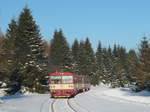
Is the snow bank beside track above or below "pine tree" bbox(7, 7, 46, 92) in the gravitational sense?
below

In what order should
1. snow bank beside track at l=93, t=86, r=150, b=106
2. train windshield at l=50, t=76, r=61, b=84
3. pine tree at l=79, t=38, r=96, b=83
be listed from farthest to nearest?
pine tree at l=79, t=38, r=96, b=83, train windshield at l=50, t=76, r=61, b=84, snow bank beside track at l=93, t=86, r=150, b=106

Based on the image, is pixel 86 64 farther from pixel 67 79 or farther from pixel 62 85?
pixel 62 85

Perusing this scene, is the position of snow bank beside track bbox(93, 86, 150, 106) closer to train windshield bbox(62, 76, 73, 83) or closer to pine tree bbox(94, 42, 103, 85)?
train windshield bbox(62, 76, 73, 83)

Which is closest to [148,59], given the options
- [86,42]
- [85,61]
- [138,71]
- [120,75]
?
[138,71]

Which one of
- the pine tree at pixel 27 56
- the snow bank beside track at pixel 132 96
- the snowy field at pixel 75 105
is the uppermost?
the pine tree at pixel 27 56

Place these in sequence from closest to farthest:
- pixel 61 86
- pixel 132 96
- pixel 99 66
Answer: pixel 132 96
pixel 61 86
pixel 99 66

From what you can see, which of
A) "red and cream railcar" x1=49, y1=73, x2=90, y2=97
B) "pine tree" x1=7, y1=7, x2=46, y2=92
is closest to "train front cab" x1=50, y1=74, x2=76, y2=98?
"red and cream railcar" x1=49, y1=73, x2=90, y2=97

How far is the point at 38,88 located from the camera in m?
38.7

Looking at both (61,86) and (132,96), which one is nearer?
(132,96)

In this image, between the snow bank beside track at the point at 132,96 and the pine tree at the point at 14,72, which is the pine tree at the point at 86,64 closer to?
the snow bank beside track at the point at 132,96

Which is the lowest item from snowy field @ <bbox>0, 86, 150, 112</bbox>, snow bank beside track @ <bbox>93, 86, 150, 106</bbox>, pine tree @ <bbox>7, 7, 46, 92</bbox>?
snowy field @ <bbox>0, 86, 150, 112</bbox>

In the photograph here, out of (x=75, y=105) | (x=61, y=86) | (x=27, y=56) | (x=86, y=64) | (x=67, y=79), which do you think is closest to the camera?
(x=75, y=105)

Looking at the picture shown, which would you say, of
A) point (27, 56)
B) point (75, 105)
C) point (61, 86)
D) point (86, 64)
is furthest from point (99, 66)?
point (75, 105)

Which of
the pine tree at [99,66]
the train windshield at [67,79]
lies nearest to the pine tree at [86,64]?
the pine tree at [99,66]
